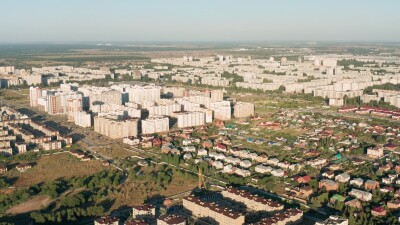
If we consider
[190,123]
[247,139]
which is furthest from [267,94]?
[247,139]

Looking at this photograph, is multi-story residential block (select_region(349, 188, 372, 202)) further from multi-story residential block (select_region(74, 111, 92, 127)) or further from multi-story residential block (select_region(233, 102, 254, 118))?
multi-story residential block (select_region(74, 111, 92, 127))

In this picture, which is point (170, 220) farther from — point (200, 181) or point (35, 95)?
point (35, 95)

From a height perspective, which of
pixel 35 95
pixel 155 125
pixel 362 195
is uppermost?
pixel 35 95

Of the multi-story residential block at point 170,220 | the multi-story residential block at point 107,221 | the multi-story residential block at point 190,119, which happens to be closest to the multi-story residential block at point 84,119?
the multi-story residential block at point 190,119

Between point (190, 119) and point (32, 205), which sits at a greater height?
point (190, 119)

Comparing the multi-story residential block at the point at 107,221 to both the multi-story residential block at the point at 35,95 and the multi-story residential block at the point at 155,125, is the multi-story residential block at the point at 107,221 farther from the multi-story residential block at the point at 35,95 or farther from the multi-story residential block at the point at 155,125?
the multi-story residential block at the point at 35,95

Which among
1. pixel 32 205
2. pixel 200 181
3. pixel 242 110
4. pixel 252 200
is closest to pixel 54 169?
pixel 32 205

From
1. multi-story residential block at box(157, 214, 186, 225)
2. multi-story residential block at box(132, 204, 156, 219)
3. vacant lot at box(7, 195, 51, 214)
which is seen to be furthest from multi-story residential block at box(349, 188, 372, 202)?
vacant lot at box(7, 195, 51, 214)

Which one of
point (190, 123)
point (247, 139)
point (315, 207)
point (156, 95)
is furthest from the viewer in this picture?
point (156, 95)

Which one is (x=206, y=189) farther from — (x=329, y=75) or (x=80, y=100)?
(x=329, y=75)
